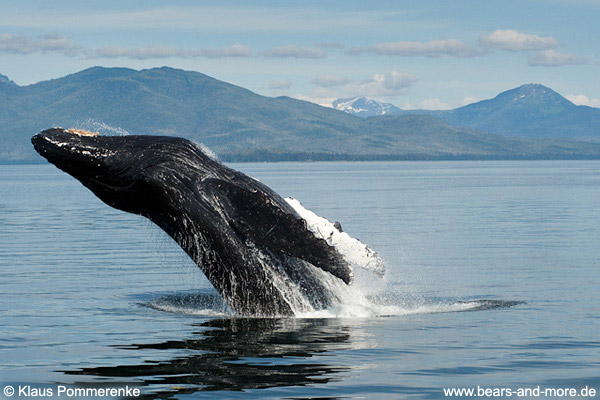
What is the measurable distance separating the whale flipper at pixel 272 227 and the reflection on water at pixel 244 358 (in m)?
1.14

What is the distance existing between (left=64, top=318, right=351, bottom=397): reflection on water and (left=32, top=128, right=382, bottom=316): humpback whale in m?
0.76

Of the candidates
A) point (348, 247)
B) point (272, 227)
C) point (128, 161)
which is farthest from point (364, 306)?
point (128, 161)

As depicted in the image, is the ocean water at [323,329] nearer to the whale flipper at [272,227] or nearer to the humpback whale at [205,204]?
the humpback whale at [205,204]

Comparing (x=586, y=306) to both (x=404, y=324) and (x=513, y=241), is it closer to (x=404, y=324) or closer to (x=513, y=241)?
(x=404, y=324)

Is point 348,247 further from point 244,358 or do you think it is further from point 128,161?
point 128,161

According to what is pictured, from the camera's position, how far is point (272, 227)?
11.1m

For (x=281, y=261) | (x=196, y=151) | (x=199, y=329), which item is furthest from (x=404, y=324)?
(x=196, y=151)

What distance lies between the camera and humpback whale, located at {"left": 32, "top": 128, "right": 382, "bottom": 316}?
436 inches

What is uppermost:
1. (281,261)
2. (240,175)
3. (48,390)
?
(240,175)

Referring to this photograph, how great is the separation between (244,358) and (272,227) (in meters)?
1.77

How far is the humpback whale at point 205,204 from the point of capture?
1108 cm

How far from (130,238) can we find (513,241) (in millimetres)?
12817

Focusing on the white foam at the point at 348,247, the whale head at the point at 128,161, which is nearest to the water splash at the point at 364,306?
the white foam at the point at 348,247

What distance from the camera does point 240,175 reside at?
39.4ft
